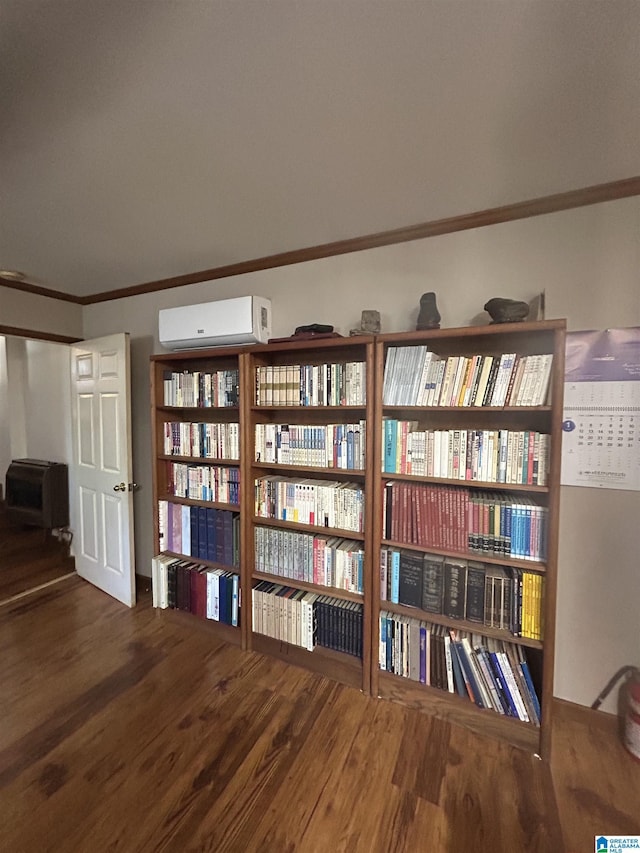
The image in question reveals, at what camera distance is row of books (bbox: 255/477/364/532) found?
179 centimetres

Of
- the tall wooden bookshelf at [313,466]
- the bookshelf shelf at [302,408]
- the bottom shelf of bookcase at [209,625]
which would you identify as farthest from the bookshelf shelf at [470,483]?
the bottom shelf of bookcase at [209,625]

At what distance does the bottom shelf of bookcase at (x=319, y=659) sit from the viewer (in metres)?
1.81

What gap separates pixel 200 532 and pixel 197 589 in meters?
0.35

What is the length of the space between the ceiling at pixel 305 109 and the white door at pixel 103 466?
0.99 m

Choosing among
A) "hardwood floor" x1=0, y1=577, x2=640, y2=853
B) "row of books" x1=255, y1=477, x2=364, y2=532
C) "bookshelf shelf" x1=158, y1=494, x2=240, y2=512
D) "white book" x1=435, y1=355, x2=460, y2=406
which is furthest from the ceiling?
"hardwood floor" x1=0, y1=577, x2=640, y2=853

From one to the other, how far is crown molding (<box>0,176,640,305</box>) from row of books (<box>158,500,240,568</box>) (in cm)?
150

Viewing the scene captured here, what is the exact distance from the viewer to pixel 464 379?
153 cm

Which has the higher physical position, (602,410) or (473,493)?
(602,410)

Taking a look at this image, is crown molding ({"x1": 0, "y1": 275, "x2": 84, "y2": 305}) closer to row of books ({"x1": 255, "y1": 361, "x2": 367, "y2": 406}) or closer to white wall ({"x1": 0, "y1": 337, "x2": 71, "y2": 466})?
white wall ({"x1": 0, "y1": 337, "x2": 71, "y2": 466})

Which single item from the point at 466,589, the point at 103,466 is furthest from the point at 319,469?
the point at 103,466

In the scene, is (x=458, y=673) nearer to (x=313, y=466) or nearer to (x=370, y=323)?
(x=313, y=466)

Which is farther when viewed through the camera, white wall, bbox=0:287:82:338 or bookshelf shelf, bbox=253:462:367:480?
white wall, bbox=0:287:82:338

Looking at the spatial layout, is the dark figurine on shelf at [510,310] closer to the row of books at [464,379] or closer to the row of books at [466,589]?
the row of books at [464,379]

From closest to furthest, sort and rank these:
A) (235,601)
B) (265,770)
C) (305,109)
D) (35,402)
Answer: (305,109) → (265,770) → (235,601) → (35,402)
